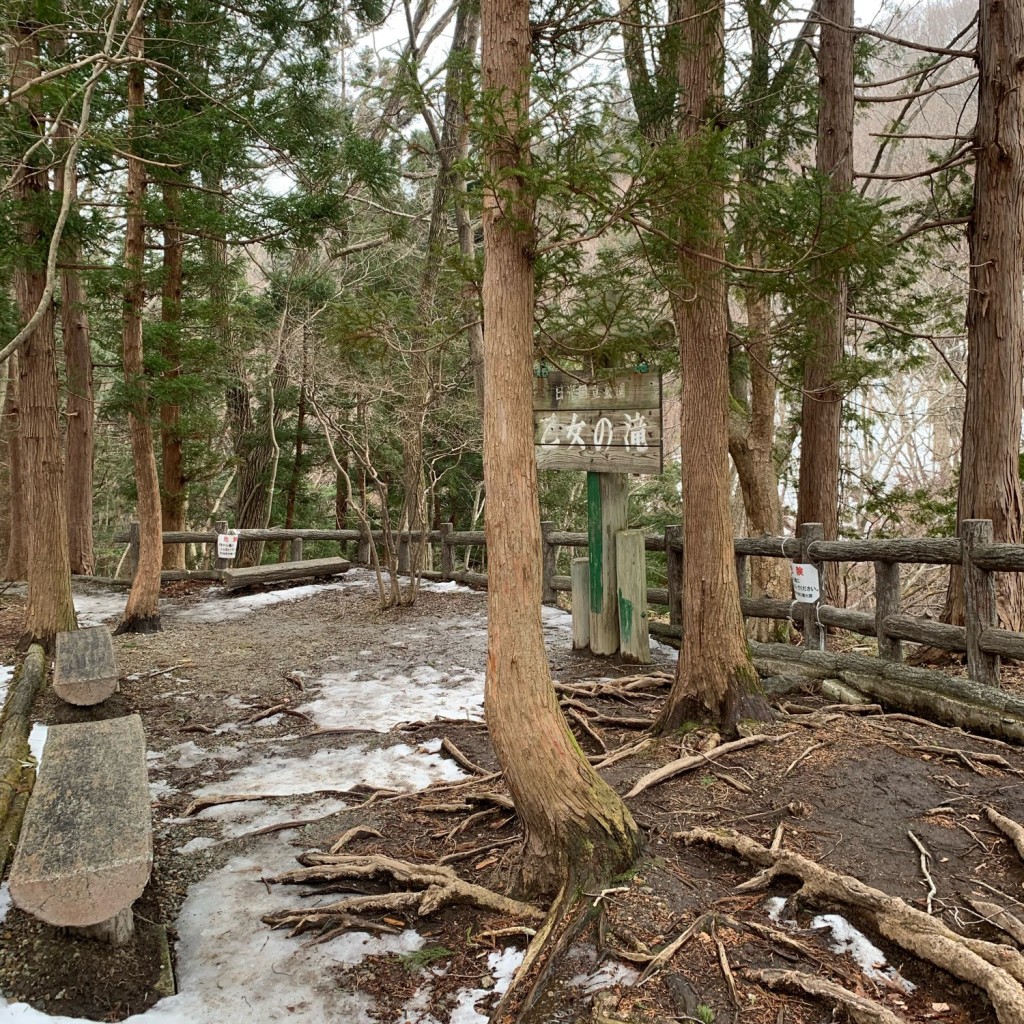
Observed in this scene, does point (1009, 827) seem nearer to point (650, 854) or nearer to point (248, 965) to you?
point (650, 854)

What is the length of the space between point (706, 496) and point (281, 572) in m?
8.93

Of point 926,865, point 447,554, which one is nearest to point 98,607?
point 447,554

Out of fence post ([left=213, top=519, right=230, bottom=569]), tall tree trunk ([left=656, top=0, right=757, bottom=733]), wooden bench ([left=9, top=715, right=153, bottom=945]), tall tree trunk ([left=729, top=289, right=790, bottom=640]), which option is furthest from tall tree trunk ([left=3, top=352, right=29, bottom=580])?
tall tree trunk ([left=656, top=0, right=757, bottom=733])

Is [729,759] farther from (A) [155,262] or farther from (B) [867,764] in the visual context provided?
(A) [155,262]

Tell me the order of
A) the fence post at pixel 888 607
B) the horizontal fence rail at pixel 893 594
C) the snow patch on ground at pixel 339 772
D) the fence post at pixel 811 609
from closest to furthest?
the snow patch on ground at pixel 339 772 → the horizontal fence rail at pixel 893 594 → the fence post at pixel 888 607 → the fence post at pixel 811 609

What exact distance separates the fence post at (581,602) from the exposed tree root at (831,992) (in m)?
4.97

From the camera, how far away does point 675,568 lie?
25.1ft

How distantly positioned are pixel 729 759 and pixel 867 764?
700mm

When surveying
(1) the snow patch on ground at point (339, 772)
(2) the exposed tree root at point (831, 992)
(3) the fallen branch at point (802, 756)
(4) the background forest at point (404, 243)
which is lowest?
(1) the snow patch on ground at point (339, 772)

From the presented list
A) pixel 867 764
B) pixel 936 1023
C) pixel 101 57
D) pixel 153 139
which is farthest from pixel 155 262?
pixel 936 1023

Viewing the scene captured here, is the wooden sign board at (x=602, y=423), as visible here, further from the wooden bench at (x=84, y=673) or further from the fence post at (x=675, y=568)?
the wooden bench at (x=84, y=673)

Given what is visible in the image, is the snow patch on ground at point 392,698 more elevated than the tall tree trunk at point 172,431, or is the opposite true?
the tall tree trunk at point 172,431

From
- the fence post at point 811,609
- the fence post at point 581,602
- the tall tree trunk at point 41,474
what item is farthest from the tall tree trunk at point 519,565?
the tall tree trunk at point 41,474

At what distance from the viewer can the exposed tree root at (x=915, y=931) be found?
2205 millimetres
